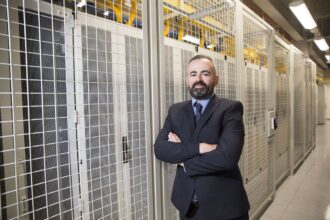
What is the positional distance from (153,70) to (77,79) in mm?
522

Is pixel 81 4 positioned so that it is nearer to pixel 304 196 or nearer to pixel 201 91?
pixel 201 91

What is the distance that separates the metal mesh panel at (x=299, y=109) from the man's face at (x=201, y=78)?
4.44 m

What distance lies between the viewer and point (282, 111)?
4324 millimetres

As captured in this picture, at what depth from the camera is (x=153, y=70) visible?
4.76 feet

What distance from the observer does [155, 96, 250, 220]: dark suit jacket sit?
134 cm

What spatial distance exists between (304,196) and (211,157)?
125 inches

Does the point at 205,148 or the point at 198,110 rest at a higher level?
the point at 198,110

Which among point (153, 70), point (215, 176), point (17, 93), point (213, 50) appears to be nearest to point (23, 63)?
point (17, 93)

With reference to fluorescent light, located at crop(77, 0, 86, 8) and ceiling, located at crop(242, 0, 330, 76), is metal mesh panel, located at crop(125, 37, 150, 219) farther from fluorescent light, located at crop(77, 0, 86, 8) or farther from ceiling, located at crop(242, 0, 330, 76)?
ceiling, located at crop(242, 0, 330, 76)

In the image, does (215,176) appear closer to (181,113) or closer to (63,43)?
(181,113)

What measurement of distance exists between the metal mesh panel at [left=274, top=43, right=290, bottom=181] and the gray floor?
33 centimetres

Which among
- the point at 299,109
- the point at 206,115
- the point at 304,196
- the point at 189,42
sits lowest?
the point at 304,196

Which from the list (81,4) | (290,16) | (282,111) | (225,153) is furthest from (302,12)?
(81,4)

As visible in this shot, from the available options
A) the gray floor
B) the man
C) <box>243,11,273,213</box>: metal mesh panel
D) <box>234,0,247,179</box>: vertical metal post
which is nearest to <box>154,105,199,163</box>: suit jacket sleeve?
the man
